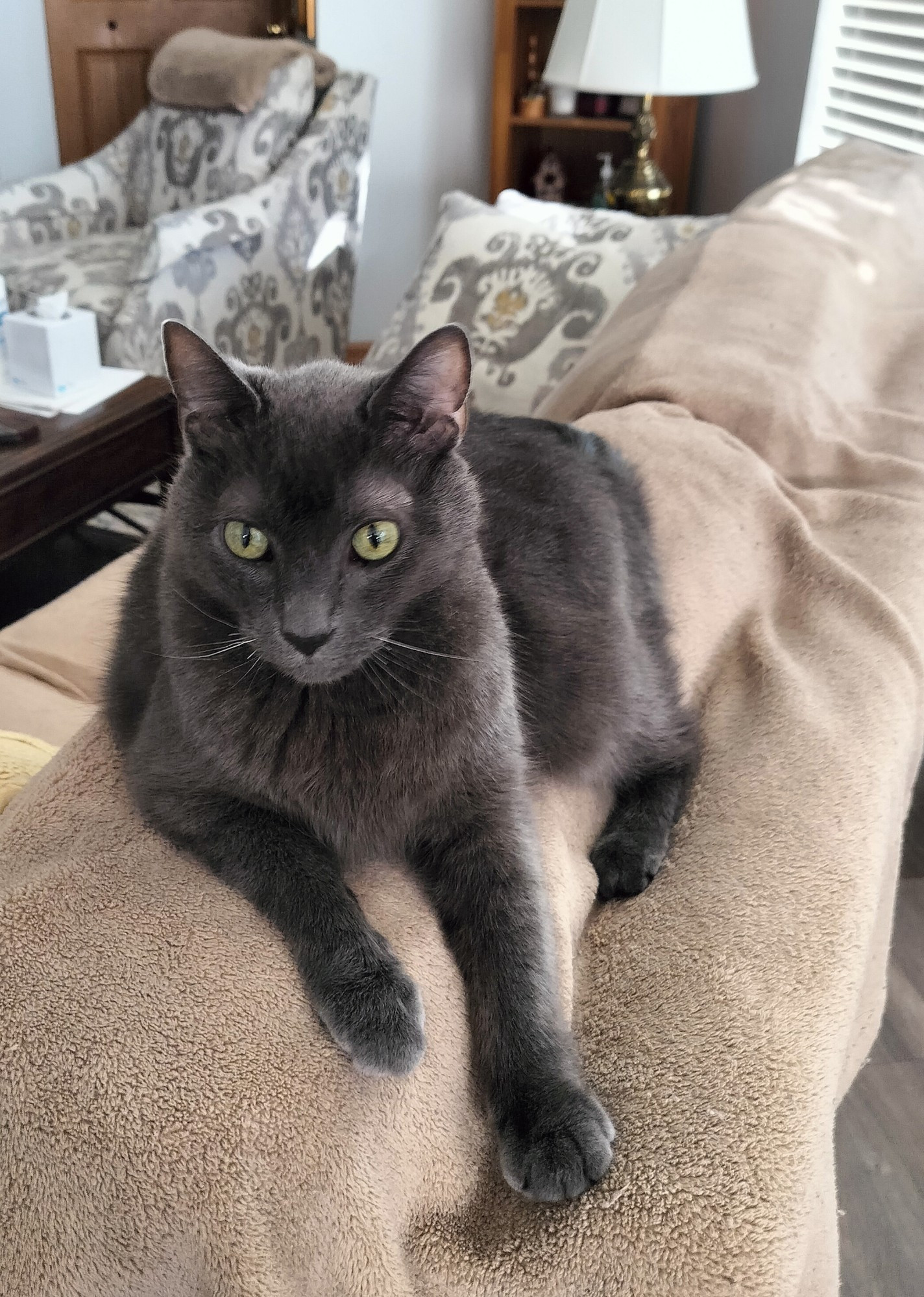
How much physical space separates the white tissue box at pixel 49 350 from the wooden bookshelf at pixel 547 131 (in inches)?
64.5

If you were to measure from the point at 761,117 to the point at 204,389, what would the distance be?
109 inches

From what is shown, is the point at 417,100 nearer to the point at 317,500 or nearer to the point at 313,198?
the point at 313,198

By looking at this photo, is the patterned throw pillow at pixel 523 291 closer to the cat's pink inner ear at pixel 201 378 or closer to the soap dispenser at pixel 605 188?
the soap dispenser at pixel 605 188

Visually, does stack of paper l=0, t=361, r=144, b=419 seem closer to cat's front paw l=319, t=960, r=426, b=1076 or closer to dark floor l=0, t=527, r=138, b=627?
dark floor l=0, t=527, r=138, b=627

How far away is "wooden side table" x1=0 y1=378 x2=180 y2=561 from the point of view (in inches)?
82.5

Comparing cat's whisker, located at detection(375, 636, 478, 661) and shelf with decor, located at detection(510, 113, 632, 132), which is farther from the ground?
shelf with decor, located at detection(510, 113, 632, 132)

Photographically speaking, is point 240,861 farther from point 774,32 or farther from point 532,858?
point 774,32

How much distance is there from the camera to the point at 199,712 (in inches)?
32.3

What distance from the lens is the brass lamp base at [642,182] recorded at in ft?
9.12

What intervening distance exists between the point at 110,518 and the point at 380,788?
2508 mm

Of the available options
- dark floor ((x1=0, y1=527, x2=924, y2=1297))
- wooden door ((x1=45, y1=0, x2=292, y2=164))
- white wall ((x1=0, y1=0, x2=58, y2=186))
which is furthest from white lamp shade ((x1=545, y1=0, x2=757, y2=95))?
white wall ((x1=0, y1=0, x2=58, y2=186))

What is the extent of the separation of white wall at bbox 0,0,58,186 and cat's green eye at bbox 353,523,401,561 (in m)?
4.22

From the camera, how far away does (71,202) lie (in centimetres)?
382

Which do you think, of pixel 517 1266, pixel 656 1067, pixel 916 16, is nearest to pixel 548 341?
pixel 916 16
